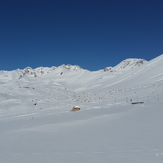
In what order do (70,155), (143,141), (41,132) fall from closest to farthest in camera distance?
(70,155), (143,141), (41,132)

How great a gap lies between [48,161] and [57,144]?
1748 millimetres

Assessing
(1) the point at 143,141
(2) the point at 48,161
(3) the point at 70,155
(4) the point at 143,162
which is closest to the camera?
(4) the point at 143,162

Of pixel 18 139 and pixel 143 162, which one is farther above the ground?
pixel 18 139

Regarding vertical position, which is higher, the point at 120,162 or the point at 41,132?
the point at 41,132

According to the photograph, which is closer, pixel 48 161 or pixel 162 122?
pixel 48 161

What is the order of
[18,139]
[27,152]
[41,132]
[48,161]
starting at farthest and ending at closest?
[41,132] < [18,139] < [27,152] < [48,161]

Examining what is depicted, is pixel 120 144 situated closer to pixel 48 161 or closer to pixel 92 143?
pixel 92 143

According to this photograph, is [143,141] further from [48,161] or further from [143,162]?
[48,161]

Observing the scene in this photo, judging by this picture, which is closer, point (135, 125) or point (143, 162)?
point (143, 162)

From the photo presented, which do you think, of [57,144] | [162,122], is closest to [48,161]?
[57,144]

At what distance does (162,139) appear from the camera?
7312mm

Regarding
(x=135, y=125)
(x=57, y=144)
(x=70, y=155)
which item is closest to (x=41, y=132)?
(x=57, y=144)

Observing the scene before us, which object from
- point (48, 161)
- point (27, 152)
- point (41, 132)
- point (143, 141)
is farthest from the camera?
point (41, 132)

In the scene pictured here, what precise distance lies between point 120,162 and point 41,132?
210 inches
